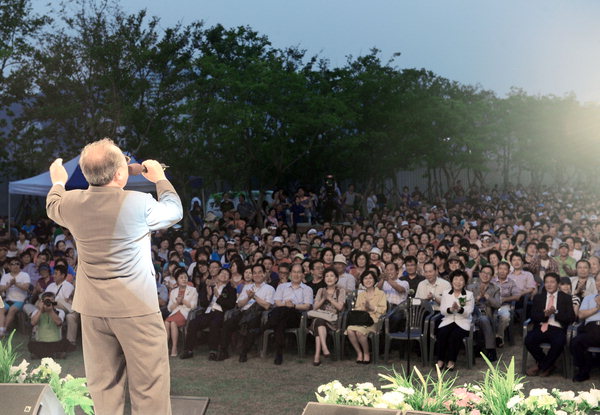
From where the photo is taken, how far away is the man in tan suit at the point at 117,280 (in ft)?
10.8

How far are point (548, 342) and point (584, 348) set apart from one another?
0.38 meters

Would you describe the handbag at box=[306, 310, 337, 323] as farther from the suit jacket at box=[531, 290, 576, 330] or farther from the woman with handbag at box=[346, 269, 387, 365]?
the suit jacket at box=[531, 290, 576, 330]

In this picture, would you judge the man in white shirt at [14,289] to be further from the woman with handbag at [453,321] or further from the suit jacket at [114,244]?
the suit jacket at [114,244]

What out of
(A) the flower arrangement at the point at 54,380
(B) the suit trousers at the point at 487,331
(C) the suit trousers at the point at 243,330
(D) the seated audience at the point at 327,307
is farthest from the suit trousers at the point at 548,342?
(A) the flower arrangement at the point at 54,380

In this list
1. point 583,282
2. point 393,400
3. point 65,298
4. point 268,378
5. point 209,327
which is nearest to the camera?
point 393,400

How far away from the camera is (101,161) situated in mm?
3246

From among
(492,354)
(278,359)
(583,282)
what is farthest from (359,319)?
(583,282)

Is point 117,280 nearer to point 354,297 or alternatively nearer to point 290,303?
point 290,303

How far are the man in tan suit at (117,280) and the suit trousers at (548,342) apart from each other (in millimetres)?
5367

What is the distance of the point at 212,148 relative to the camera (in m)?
A: 21.8

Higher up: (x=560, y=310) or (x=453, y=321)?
(x=560, y=310)

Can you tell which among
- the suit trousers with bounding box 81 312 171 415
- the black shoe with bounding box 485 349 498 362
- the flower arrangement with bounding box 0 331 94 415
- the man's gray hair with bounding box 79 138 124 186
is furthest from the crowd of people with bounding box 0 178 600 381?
the man's gray hair with bounding box 79 138 124 186

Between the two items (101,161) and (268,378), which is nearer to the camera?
(101,161)

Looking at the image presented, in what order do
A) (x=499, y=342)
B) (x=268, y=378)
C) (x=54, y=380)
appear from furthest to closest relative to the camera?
(x=499, y=342) < (x=268, y=378) < (x=54, y=380)
